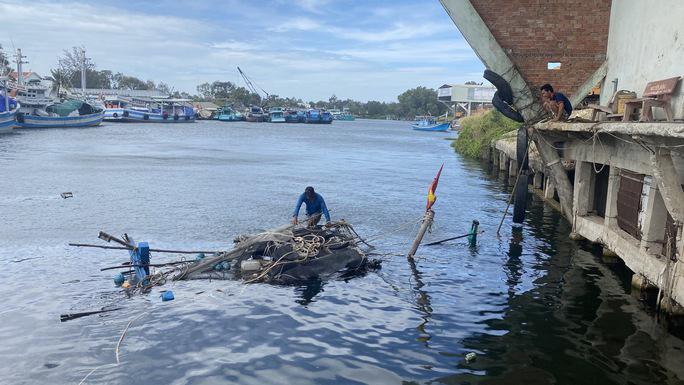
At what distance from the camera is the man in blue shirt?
606 inches

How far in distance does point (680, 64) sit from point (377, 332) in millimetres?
8637

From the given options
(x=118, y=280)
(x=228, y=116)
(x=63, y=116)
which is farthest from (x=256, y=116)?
(x=118, y=280)

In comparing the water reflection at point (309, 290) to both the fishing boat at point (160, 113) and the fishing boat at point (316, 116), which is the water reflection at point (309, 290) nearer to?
the fishing boat at point (160, 113)

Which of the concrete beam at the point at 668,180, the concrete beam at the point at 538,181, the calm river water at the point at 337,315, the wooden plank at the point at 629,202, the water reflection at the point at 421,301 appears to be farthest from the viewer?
the concrete beam at the point at 538,181

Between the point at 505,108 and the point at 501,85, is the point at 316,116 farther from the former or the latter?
the point at 501,85

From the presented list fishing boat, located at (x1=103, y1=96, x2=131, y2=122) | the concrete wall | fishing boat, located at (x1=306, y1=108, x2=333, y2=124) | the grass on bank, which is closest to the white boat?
fishing boat, located at (x1=103, y1=96, x2=131, y2=122)

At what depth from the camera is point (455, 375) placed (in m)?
8.80

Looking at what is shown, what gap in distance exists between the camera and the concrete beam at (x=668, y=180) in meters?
10.2

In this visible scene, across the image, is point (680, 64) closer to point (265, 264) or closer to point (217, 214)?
point (265, 264)

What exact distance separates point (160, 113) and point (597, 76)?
353 ft

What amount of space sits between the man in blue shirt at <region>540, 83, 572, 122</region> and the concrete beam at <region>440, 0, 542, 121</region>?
633mm

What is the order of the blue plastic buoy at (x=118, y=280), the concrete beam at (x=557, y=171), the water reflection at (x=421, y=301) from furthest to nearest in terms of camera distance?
the concrete beam at (x=557, y=171) → the blue plastic buoy at (x=118, y=280) → the water reflection at (x=421, y=301)

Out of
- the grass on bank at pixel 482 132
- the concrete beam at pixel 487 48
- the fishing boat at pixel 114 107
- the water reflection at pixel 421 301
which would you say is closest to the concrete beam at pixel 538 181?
the concrete beam at pixel 487 48

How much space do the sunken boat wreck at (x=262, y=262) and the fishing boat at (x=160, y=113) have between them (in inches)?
3981
